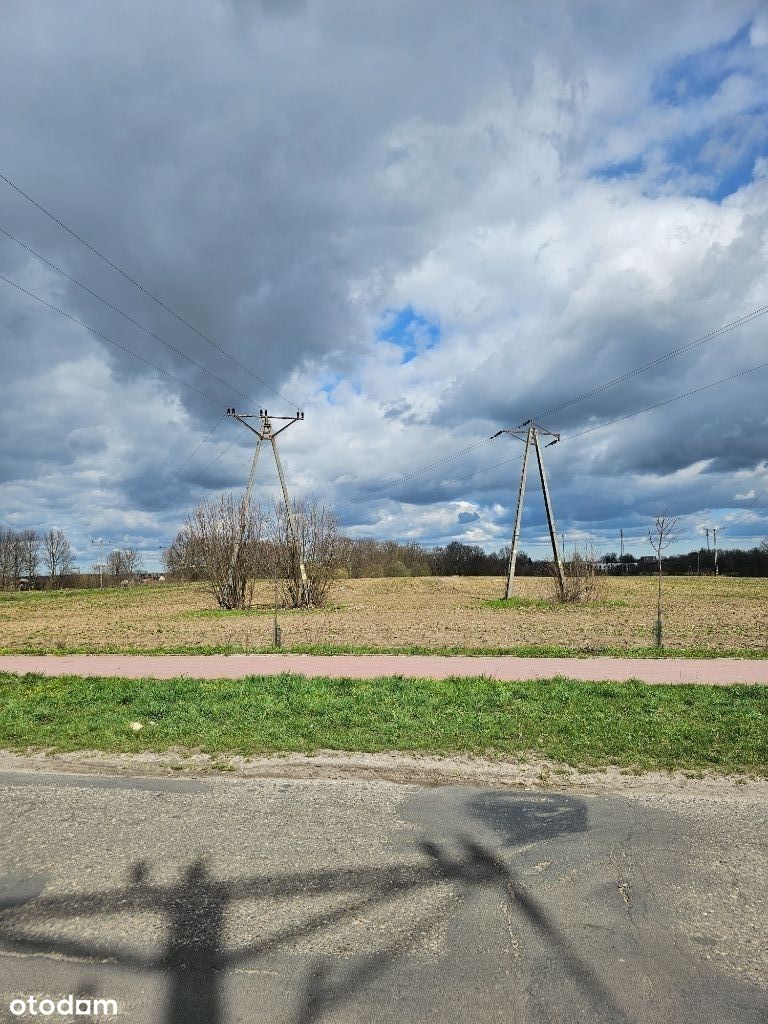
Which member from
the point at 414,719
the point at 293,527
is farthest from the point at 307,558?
the point at 414,719

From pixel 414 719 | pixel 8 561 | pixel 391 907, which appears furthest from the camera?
pixel 8 561

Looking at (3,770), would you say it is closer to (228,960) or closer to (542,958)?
(228,960)

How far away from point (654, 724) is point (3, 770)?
688 cm

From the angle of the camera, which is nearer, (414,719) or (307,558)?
(414,719)

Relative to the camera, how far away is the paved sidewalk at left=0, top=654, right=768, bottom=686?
11188mm

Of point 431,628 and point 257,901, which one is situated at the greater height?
point 431,628

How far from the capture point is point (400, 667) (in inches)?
483

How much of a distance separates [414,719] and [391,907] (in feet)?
14.3

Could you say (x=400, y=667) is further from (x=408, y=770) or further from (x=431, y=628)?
(x=431, y=628)

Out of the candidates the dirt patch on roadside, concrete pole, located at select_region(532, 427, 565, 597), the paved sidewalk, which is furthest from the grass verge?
concrete pole, located at select_region(532, 427, 565, 597)

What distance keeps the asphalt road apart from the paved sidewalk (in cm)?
621

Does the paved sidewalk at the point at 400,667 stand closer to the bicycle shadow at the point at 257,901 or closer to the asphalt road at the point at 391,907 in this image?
the asphalt road at the point at 391,907

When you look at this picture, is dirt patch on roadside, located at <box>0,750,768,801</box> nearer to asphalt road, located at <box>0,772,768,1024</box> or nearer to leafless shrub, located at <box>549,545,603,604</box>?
asphalt road, located at <box>0,772,768,1024</box>

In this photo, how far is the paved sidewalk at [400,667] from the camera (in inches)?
440
